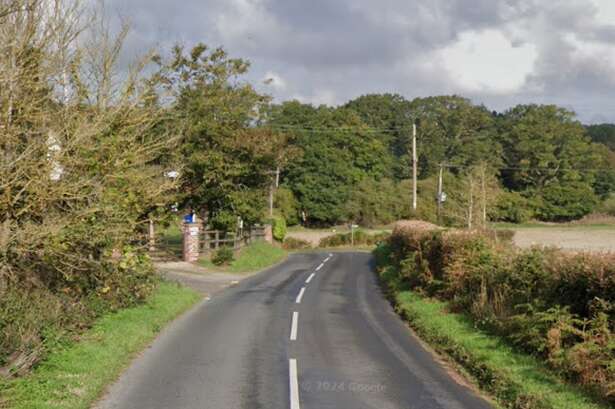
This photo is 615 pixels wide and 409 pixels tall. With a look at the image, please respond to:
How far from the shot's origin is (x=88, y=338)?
1304 cm

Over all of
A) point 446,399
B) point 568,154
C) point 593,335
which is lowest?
point 446,399

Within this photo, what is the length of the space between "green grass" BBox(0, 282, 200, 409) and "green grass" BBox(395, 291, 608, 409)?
630 cm

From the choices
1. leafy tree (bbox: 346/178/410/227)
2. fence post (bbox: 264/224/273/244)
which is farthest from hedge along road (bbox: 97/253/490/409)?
leafy tree (bbox: 346/178/410/227)

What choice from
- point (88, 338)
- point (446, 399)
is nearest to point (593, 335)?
point (446, 399)

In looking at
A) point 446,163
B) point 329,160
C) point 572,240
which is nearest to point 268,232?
point 572,240

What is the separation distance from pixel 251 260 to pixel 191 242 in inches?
191

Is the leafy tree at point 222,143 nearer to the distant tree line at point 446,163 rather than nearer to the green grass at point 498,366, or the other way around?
the green grass at point 498,366

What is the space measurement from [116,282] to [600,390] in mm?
11135

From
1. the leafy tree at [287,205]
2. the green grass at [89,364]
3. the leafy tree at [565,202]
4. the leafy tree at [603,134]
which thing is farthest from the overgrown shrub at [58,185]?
Result: the leafy tree at [603,134]

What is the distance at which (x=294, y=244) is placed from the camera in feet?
200

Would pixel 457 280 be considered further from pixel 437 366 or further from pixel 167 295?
pixel 167 295

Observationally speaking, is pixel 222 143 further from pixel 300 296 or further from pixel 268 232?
pixel 268 232

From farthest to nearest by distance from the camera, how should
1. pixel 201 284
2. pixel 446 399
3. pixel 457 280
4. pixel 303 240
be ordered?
1. pixel 303 240
2. pixel 201 284
3. pixel 457 280
4. pixel 446 399

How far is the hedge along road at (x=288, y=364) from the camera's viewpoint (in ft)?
32.9
